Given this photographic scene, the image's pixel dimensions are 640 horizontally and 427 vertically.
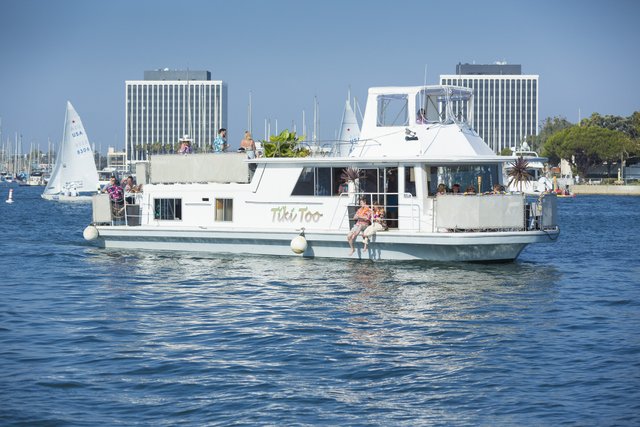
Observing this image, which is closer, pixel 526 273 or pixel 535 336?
pixel 535 336

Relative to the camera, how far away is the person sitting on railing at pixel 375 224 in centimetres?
2533

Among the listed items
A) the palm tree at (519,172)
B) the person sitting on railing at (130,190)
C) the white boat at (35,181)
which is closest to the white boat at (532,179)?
the palm tree at (519,172)

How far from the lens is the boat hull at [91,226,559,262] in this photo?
80.9 feet

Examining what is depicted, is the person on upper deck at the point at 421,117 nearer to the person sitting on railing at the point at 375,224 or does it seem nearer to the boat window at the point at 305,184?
the person sitting on railing at the point at 375,224

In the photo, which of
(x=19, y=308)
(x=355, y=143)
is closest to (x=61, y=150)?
(x=355, y=143)

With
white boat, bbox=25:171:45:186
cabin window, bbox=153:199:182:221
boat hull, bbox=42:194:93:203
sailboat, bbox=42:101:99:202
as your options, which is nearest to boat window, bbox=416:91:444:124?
cabin window, bbox=153:199:182:221

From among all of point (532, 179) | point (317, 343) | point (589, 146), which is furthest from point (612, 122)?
point (317, 343)

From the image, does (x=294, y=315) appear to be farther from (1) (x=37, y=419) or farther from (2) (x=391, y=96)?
(2) (x=391, y=96)

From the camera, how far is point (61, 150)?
80875mm

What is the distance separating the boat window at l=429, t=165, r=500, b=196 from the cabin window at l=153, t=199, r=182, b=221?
316 inches

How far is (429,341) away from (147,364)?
4.81 meters

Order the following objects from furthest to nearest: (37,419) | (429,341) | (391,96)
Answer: (391,96) → (429,341) → (37,419)

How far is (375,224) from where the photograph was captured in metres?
25.3

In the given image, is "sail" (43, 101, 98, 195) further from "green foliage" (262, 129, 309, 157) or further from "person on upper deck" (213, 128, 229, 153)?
"green foliage" (262, 129, 309, 157)
